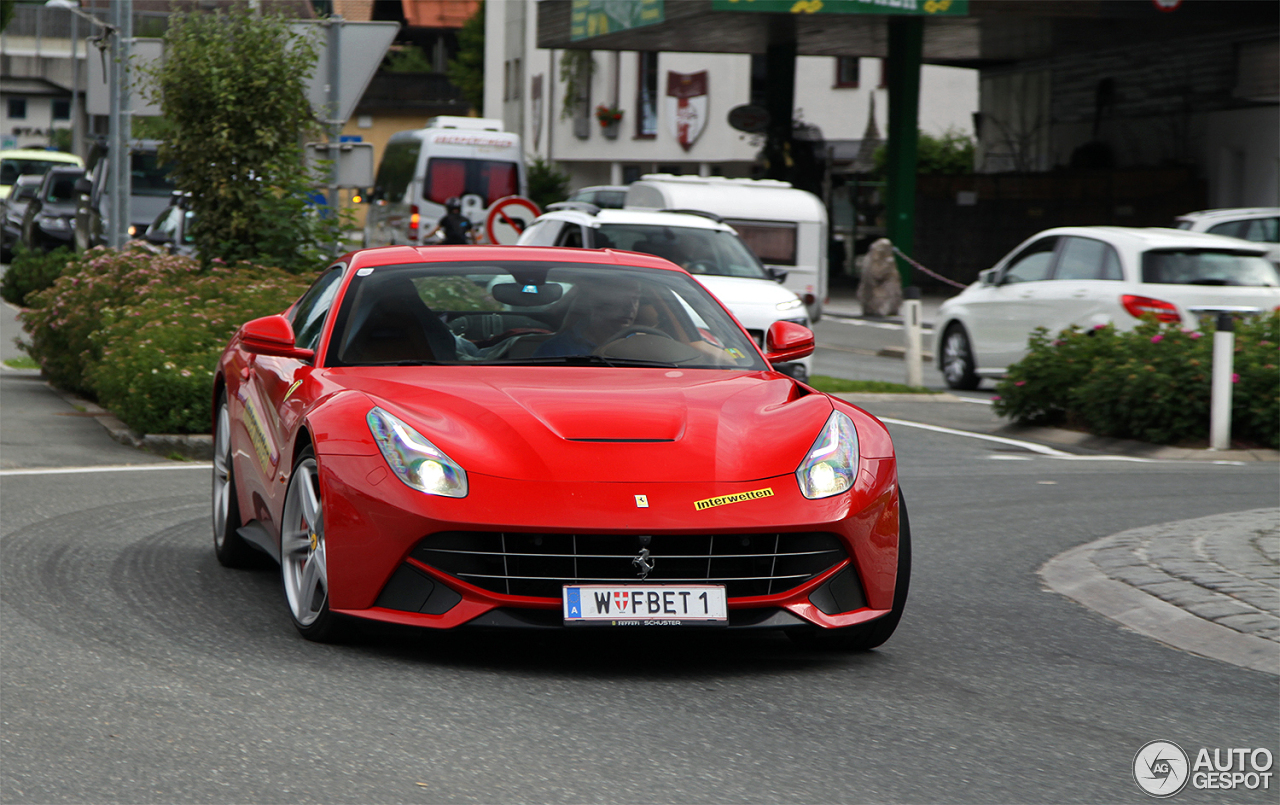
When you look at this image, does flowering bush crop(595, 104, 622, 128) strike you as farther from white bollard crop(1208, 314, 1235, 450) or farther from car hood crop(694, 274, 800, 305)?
white bollard crop(1208, 314, 1235, 450)

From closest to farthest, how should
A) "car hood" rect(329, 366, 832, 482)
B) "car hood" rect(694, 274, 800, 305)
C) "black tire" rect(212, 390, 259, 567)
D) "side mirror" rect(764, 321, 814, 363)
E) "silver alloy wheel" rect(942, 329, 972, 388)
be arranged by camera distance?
"car hood" rect(329, 366, 832, 482) < "side mirror" rect(764, 321, 814, 363) < "black tire" rect(212, 390, 259, 567) < "car hood" rect(694, 274, 800, 305) < "silver alloy wheel" rect(942, 329, 972, 388)

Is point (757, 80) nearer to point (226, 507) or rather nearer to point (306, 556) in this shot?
point (226, 507)

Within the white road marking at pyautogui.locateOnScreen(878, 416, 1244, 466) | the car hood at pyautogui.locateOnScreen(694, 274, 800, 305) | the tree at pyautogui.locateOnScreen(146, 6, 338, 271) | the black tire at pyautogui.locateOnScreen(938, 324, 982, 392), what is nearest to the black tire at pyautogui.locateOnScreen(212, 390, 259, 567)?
the white road marking at pyautogui.locateOnScreen(878, 416, 1244, 466)

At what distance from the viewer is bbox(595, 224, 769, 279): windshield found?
18.0 metres

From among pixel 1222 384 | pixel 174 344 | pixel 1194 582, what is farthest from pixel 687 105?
pixel 1194 582

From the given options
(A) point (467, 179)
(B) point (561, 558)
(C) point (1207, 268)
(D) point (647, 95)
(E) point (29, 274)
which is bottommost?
(B) point (561, 558)

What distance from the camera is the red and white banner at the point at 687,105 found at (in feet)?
178

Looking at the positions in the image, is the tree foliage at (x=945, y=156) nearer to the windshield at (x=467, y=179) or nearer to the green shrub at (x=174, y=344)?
the windshield at (x=467, y=179)

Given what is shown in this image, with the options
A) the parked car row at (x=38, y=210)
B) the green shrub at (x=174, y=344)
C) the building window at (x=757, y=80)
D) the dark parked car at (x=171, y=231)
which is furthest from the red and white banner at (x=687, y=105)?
the green shrub at (x=174, y=344)

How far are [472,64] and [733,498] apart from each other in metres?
71.8

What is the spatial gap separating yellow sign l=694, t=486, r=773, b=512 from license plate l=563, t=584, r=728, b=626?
250mm

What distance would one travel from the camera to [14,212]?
4331 centimetres

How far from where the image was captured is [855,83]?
169 feet

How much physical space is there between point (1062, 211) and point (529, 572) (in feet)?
112
